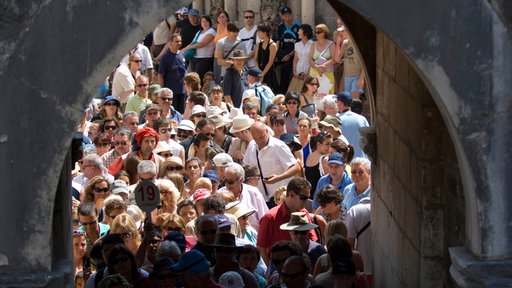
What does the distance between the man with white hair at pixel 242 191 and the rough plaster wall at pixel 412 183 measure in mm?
2093

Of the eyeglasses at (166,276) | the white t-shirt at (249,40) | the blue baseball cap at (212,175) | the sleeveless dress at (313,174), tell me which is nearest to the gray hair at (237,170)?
the blue baseball cap at (212,175)

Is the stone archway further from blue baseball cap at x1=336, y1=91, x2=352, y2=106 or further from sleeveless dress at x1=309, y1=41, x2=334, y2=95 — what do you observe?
sleeveless dress at x1=309, y1=41, x2=334, y2=95

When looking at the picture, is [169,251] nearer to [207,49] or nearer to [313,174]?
[313,174]

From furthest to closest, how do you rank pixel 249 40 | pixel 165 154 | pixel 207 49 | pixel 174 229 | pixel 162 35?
pixel 162 35, pixel 207 49, pixel 249 40, pixel 165 154, pixel 174 229

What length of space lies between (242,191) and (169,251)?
9.25 feet

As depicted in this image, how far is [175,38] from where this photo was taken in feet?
63.7

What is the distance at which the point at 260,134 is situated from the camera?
13.4m

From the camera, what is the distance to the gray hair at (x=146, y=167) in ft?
40.0

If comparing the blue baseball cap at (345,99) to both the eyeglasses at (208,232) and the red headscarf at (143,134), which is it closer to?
the red headscarf at (143,134)

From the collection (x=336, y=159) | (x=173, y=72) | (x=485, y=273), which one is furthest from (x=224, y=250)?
(x=173, y=72)

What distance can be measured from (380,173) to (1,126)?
402 centimetres

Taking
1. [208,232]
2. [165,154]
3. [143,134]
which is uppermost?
[143,134]

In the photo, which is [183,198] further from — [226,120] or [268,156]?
[226,120]

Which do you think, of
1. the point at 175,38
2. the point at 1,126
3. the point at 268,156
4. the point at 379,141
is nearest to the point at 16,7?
the point at 1,126
